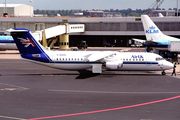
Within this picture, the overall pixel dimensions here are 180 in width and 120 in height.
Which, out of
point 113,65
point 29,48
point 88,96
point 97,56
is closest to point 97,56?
point 97,56

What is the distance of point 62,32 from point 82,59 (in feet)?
168

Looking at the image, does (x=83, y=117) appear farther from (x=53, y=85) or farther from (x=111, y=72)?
(x=111, y=72)

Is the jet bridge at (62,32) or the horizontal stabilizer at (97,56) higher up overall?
the jet bridge at (62,32)

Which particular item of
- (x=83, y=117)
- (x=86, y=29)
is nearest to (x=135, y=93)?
(x=83, y=117)

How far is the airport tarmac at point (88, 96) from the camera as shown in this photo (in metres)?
Result: 28.2

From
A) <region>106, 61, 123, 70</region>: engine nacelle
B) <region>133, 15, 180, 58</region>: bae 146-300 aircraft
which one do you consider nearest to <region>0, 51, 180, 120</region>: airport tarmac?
<region>106, 61, 123, 70</region>: engine nacelle

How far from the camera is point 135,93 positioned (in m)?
37.2

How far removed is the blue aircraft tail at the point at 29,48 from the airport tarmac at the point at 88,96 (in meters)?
2.87

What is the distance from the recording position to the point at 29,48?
47812 millimetres

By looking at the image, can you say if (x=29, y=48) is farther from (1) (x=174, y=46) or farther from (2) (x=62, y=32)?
(2) (x=62, y=32)

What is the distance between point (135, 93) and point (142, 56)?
13.1 metres

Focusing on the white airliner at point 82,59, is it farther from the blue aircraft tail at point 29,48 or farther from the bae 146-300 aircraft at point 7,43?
the bae 146-300 aircraft at point 7,43

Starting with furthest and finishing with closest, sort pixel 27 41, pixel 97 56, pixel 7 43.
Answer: pixel 7 43 → pixel 27 41 → pixel 97 56

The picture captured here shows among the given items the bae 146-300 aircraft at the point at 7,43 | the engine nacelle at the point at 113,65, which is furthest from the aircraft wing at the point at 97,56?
the bae 146-300 aircraft at the point at 7,43
